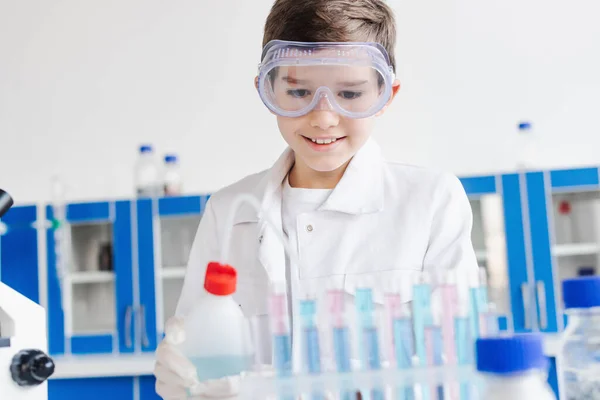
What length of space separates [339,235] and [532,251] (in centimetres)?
208

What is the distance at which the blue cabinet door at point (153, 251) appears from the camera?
351 cm

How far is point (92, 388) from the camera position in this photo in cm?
343

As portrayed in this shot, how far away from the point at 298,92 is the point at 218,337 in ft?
1.73

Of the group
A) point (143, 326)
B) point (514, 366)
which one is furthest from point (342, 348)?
point (143, 326)

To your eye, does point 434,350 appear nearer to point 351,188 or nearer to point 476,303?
point 476,303

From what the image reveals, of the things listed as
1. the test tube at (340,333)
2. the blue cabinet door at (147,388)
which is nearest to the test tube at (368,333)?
the test tube at (340,333)

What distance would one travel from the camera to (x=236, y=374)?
822mm

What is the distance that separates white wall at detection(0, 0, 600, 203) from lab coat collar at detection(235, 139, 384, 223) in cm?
233

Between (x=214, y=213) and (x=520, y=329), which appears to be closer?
(x=214, y=213)

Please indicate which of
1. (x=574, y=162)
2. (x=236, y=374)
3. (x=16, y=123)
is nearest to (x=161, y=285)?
(x=16, y=123)

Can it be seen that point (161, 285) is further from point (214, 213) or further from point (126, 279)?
point (214, 213)

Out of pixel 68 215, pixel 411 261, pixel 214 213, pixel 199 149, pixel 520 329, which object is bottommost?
pixel 520 329

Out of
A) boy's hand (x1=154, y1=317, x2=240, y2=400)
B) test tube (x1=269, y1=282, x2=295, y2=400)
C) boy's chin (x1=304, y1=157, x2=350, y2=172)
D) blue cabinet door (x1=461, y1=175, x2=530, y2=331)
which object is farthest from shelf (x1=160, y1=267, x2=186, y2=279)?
test tube (x1=269, y1=282, x2=295, y2=400)

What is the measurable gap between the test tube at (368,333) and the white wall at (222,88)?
2.97 m
